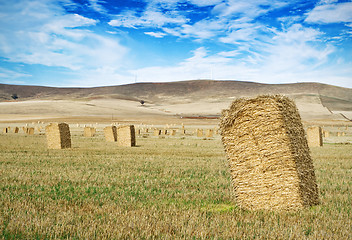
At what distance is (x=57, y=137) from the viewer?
75.6ft

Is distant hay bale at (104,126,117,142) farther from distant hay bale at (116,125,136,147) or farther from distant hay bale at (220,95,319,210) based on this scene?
distant hay bale at (220,95,319,210)

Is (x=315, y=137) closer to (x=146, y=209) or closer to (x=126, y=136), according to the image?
(x=126, y=136)

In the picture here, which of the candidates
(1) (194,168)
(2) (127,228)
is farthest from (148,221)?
(1) (194,168)

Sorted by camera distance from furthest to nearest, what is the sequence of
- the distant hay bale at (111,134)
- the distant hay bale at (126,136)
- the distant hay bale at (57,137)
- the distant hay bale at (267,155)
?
the distant hay bale at (111,134) < the distant hay bale at (126,136) < the distant hay bale at (57,137) < the distant hay bale at (267,155)

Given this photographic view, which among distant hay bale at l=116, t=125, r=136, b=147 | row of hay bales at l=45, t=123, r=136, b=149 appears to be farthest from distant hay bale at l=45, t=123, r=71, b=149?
distant hay bale at l=116, t=125, r=136, b=147

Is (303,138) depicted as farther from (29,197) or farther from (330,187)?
(29,197)

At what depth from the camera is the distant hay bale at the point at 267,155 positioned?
7.44 meters

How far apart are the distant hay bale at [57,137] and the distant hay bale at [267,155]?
17.1 m

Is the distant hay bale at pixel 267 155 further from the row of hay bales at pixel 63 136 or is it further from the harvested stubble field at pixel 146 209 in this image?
the row of hay bales at pixel 63 136

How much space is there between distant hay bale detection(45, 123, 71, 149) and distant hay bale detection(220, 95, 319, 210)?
1709 centimetres

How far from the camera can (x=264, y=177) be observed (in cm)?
757

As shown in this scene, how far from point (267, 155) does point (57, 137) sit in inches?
712

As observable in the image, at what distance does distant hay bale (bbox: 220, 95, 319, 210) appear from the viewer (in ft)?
24.4

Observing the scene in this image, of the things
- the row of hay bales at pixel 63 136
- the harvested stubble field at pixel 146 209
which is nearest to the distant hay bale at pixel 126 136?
the row of hay bales at pixel 63 136
